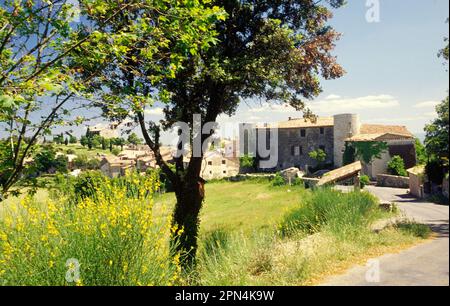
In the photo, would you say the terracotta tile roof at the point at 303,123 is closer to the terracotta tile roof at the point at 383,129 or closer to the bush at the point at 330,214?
the terracotta tile roof at the point at 383,129

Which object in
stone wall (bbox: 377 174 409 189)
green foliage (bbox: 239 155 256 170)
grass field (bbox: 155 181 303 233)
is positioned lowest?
grass field (bbox: 155 181 303 233)

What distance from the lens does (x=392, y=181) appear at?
41.9m

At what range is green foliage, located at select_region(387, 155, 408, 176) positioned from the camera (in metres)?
43.5

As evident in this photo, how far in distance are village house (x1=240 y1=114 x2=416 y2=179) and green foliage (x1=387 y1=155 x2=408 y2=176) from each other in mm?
2528

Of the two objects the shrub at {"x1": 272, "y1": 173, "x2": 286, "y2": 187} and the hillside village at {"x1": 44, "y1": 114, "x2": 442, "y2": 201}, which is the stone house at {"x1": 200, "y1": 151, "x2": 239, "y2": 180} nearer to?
the hillside village at {"x1": 44, "y1": 114, "x2": 442, "y2": 201}

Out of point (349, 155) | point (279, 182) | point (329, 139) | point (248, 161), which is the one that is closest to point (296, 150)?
point (329, 139)

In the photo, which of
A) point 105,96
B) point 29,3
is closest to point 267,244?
point 105,96

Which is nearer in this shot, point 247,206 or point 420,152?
point 247,206

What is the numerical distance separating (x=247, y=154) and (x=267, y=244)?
189ft

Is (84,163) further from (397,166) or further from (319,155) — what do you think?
(397,166)

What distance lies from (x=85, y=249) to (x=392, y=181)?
43.9 metres

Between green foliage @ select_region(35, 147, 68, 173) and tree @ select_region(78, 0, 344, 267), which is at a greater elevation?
tree @ select_region(78, 0, 344, 267)

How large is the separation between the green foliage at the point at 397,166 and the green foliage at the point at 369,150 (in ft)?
8.85

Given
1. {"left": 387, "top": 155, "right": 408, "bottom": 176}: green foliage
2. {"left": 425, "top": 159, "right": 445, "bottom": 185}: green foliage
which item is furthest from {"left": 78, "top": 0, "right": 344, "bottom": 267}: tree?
{"left": 387, "top": 155, "right": 408, "bottom": 176}: green foliage
